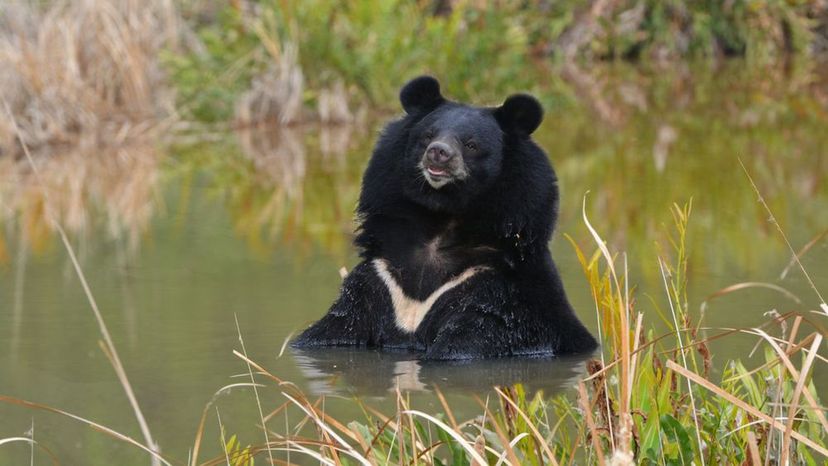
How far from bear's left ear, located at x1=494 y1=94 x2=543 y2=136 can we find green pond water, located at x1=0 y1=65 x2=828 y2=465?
65 centimetres

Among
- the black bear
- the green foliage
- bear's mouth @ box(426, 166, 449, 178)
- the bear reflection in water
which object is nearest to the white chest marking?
the black bear

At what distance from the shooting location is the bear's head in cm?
526

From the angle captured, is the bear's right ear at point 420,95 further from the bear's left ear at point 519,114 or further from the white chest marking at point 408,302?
the white chest marking at point 408,302

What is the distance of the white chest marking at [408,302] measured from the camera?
5434mm

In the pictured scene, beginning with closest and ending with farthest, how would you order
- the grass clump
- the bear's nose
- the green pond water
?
the green pond water
the bear's nose
the grass clump

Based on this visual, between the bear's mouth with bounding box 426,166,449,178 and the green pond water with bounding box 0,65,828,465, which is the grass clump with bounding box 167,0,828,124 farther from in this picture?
the bear's mouth with bounding box 426,166,449,178

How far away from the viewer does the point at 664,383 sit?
11.5 feet

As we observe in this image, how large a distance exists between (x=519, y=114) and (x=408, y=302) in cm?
80

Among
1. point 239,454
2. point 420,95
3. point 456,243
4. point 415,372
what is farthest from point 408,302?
point 239,454

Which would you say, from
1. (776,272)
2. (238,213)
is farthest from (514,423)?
(238,213)

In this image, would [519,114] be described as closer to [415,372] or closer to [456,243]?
[456,243]

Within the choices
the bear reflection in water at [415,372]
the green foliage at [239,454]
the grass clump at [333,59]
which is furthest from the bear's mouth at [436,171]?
the grass clump at [333,59]

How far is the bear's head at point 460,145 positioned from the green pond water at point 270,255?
0.61 meters

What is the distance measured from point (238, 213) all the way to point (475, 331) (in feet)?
13.2
